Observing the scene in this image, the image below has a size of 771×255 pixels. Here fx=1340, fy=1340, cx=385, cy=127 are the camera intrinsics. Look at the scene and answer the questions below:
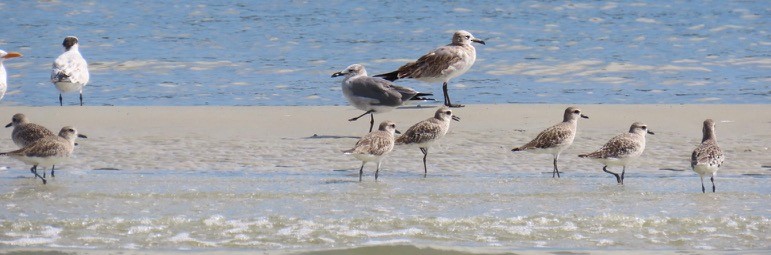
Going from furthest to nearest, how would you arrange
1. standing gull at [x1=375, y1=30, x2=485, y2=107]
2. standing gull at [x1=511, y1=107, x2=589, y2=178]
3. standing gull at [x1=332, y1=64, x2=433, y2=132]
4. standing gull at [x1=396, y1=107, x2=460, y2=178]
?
standing gull at [x1=375, y1=30, x2=485, y2=107]
standing gull at [x1=332, y1=64, x2=433, y2=132]
standing gull at [x1=396, y1=107, x2=460, y2=178]
standing gull at [x1=511, y1=107, x2=589, y2=178]

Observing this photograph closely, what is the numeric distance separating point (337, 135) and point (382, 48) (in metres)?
9.25

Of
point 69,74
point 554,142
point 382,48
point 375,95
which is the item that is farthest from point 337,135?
point 382,48

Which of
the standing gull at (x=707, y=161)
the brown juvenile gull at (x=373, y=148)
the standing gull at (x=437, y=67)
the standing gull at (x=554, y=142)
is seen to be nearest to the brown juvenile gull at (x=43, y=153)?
the brown juvenile gull at (x=373, y=148)

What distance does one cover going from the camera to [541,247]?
7.81m

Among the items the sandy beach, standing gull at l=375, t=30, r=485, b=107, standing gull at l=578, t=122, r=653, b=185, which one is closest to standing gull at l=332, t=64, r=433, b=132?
the sandy beach

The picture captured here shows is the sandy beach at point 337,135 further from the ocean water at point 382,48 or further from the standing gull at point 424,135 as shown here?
the ocean water at point 382,48

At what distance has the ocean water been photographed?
17047 millimetres

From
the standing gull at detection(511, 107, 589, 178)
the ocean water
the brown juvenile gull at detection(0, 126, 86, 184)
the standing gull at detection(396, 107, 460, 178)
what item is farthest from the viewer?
the ocean water

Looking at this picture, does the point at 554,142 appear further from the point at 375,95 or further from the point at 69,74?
the point at 69,74

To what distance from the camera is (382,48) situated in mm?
21891

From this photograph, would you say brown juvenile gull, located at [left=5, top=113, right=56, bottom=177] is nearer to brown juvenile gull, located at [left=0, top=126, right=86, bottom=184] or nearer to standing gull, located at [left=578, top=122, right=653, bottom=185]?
brown juvenile gull, located at [left=0, top=126, right=86, bottom=184]

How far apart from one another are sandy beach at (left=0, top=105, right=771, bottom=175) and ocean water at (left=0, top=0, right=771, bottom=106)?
1.99 m

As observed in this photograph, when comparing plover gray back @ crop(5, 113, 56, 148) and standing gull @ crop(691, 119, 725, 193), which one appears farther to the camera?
plover gray back @ crop(5, 113, 56, 148)

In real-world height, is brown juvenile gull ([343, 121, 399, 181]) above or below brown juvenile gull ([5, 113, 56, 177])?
above
